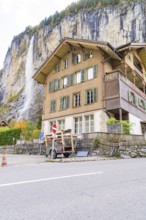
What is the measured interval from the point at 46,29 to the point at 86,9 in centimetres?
1367

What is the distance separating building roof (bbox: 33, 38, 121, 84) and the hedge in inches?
295

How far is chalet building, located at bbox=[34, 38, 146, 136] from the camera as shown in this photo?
22698 mm

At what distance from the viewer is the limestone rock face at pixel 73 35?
5247 cm

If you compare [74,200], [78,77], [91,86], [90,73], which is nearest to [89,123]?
[91,86]

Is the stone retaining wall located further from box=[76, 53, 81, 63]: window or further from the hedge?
the hedge

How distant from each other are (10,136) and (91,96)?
13.4 metres

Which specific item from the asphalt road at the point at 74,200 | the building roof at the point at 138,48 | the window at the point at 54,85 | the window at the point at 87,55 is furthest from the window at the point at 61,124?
the asphalt road at the point at 74,200

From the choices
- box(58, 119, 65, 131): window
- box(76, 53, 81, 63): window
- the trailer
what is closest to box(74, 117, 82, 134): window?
box(58, 119, 65, 131): window

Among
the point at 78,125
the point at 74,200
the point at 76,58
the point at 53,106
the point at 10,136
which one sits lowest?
the point at 74,200

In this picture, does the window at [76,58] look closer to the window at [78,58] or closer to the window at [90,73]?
the window at [78,58]

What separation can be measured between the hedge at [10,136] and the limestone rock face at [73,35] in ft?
58.1

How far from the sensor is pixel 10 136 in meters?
31.1

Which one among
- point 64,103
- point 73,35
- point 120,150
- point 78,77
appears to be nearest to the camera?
point 120,150

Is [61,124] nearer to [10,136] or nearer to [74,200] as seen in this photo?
[10,136]
